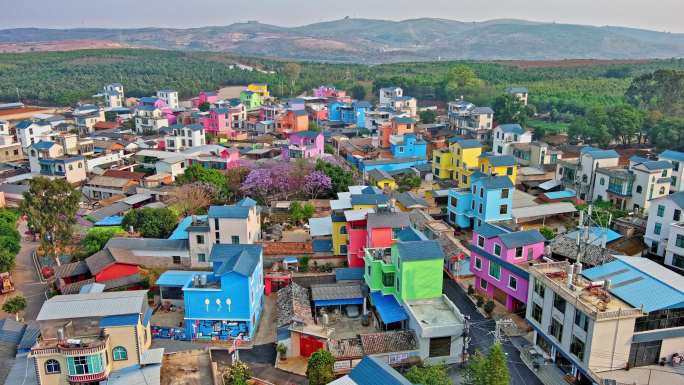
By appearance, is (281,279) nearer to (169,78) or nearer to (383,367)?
(383,367)

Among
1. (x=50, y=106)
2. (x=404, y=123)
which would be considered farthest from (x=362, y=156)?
(x=50, y=106)

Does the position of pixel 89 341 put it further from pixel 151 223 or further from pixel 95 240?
pixel 151 223

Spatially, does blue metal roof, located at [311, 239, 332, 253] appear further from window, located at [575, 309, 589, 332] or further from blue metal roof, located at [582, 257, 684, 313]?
window, located at [575, 309, 589, 332]

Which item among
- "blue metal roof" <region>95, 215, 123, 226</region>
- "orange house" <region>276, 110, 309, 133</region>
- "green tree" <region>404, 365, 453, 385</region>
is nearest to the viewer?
"green tree" <region>404, 365, 453, 385</region>

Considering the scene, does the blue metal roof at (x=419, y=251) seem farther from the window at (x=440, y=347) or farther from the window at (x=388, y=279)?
the window at (x=440, y=347)

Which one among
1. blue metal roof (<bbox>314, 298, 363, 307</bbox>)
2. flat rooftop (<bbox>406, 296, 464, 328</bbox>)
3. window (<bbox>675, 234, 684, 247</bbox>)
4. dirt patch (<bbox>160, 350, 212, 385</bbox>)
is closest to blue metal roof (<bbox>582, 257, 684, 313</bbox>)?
flat rooftop (<bbox>406, 296, 464, 328</bbox>)

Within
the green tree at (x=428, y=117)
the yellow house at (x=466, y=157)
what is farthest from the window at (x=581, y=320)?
the green tree at (x=428, y=117)
